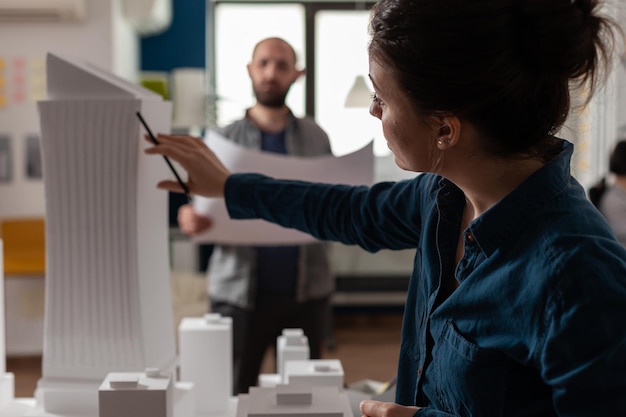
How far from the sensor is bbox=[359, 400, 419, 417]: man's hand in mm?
788

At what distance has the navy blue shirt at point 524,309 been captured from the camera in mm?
658

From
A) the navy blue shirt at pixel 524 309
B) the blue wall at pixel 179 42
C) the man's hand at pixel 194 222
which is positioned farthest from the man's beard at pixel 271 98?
the blue wall at pixel 179 42

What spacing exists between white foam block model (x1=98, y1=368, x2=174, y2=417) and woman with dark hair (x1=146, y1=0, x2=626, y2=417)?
263mm

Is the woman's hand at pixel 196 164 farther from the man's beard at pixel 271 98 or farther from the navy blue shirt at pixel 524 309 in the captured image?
the man's beard at pixel 271 98

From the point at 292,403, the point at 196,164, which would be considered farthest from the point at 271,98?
the point at 292,403

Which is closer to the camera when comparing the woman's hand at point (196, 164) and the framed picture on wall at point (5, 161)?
the woman's hand at point (196, 164)

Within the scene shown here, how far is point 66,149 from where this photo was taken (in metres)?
1.19

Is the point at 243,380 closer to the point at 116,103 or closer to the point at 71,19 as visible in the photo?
the point at 116,103

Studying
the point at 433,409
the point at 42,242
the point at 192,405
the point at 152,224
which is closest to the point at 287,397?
the point at 433,409

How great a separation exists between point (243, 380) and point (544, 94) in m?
1.58

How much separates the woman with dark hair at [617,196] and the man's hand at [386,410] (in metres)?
2.70

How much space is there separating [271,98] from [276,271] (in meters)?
0.48

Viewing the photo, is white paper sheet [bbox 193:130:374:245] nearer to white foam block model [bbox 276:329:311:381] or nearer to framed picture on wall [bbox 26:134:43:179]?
white foam block model [bbox 276:329:311:381]

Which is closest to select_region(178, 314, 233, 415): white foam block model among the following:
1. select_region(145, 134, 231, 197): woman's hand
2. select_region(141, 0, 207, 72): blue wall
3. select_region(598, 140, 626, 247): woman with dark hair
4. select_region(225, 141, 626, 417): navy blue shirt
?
select_region(145, 134, 231, 197): woman's hand
